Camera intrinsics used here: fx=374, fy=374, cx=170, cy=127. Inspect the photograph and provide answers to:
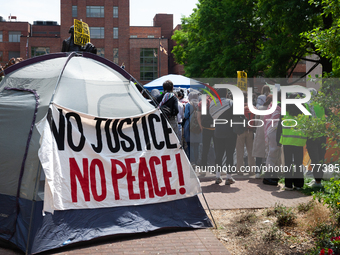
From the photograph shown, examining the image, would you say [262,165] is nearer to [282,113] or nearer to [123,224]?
[282,113]

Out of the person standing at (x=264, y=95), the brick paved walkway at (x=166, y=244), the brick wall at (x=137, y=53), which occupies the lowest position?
the brick paved walkway at (x=166, y=244)

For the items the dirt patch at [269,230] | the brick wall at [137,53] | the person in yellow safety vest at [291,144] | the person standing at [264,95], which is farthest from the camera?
the brick wall at [137,53]

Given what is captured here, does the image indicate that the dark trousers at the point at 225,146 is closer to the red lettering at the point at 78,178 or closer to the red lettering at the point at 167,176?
the red lettering at the point at 167,176

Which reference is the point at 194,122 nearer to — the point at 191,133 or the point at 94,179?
the point at 191,133

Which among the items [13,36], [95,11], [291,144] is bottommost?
[291,144]

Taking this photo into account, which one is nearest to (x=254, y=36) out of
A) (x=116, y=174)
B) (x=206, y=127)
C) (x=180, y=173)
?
(x=206, y=127)

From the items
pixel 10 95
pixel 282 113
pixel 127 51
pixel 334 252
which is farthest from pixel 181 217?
pixel 127 51

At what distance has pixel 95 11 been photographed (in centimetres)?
6462

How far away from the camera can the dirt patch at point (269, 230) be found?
4.75 m

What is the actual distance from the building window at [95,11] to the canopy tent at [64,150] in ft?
204

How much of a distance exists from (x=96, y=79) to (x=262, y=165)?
19.0 feet

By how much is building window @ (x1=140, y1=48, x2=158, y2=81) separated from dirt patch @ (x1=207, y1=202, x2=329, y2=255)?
193 ft

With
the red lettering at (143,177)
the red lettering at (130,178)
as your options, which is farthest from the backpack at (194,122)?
the red lettering at (130,178)

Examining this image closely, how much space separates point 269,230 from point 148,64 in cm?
6010
